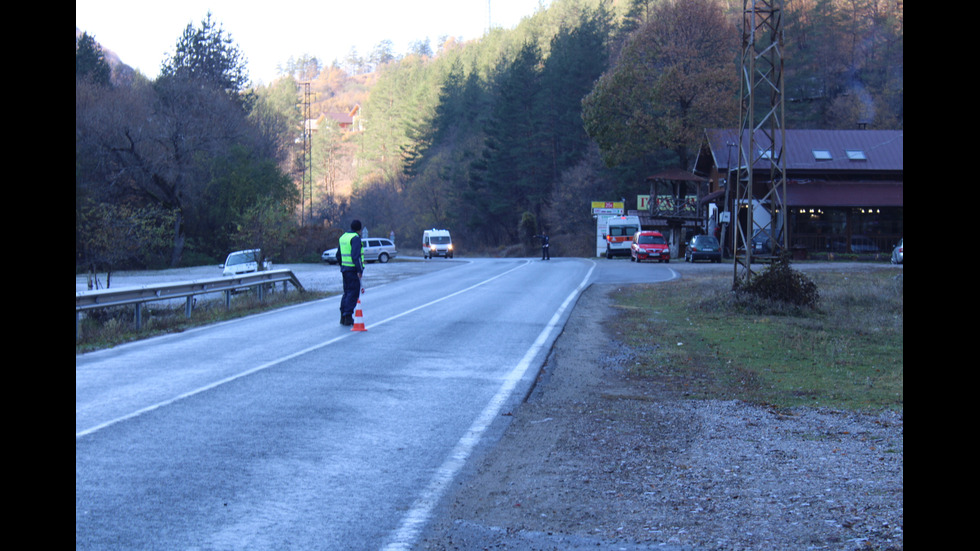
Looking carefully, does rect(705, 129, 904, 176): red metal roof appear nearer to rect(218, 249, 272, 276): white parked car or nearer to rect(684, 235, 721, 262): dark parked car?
rect(684, 235, 721, 262): dark parked car

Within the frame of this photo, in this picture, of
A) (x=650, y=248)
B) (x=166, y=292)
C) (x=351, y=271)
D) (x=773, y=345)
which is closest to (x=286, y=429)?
(x=351, y=271)

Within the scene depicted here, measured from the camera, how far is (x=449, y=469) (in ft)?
19.2

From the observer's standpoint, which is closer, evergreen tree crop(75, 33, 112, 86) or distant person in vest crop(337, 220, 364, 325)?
distant person in vest crop(337, 220, 364, 325)

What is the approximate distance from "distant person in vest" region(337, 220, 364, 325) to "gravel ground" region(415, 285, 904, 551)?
23.5 feet

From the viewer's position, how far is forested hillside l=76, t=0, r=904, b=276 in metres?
49.5

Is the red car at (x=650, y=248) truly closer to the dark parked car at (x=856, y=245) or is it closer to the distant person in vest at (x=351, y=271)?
the dark parked car at (x=856, y=245)

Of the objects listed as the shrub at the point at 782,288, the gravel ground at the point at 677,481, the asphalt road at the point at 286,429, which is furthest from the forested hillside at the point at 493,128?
Result: the gravel ground at the point at 677,481

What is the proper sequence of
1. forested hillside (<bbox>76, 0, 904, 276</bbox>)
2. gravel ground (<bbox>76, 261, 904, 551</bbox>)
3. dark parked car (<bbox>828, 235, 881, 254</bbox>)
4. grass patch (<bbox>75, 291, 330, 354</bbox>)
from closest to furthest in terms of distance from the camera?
gravel ground (<bbox>76, 261, 904, 551</bbox>)
grass patch (<bbox>75, 291, 330, 354</bbox>)
dark parked car (<bbox>828, 235, 881, 254</bbox>)
forested hillside (<bbox>76, 0, 904, 276</bbox>)

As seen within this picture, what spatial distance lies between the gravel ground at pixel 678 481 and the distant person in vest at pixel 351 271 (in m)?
7.16

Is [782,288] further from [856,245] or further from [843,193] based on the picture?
[856,245]

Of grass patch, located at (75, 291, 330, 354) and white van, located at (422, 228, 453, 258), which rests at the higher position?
white van, located at (422, 228, 453, 258)

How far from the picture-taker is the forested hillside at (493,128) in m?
49.5

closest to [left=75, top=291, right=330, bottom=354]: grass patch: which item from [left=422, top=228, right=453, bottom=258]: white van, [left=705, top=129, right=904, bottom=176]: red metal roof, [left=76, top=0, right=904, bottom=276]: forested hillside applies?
[left=76, top=0, right=904, bottom=276]: forested hillside
